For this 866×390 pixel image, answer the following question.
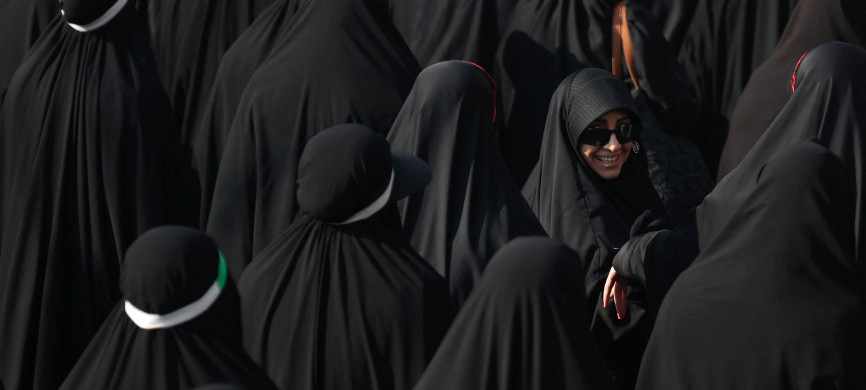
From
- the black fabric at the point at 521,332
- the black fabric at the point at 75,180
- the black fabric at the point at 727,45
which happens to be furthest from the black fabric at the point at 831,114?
the black fabric at the point at 75,180

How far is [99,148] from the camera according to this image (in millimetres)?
4523

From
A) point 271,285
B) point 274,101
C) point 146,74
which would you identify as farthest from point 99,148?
point 271,285

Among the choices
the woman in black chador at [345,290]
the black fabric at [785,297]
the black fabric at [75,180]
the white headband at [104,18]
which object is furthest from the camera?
the white headband at [104,18]

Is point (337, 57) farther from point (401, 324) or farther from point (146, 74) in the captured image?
point (401, 324)

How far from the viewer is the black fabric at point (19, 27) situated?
5.21m

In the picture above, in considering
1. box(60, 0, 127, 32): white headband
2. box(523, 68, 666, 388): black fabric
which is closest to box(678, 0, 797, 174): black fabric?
box(523, 68, 666, 388): black fabric

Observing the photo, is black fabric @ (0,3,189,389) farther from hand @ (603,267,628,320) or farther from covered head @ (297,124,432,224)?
hand @ (603,267,628,320)

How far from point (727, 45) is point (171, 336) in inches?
124

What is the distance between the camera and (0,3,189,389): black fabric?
438 centimetres

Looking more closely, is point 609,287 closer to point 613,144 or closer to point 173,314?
point 613,144

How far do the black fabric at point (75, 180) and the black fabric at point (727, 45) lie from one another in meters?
1.95

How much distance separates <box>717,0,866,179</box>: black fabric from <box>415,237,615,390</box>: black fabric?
207cm

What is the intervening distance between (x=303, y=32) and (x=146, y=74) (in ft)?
1.78

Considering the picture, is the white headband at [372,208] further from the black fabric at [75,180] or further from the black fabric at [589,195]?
the black fabric at [75,180]
